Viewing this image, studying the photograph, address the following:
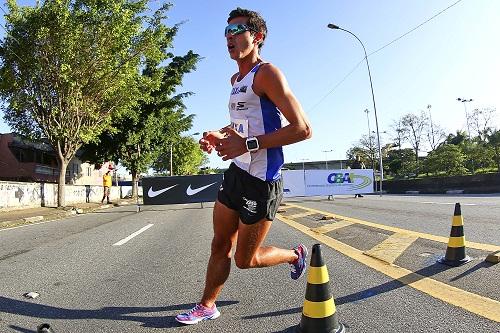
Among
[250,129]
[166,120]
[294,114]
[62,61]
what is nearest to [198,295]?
[250,129]

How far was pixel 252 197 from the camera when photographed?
296cm

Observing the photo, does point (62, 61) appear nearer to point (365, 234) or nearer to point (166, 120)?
point (365, 234)

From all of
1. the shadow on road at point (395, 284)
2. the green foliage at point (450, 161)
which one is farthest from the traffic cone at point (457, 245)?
the green foliage at point (450, 161)

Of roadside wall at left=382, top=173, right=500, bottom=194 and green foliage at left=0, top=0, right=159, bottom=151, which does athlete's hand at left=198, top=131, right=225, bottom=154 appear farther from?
roadside wall at left=382, top=173, right=500, bottom=194

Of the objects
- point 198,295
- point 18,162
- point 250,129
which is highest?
point 18,162

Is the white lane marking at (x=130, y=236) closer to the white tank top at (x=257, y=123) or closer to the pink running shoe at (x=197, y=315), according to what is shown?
the pink running shoe at (x=197, y=315)

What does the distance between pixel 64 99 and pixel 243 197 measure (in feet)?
63.2

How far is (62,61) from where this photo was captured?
61.5 feet

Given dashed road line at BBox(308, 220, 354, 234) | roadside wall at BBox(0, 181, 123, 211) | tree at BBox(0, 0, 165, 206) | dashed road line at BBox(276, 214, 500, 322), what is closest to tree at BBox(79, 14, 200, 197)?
roadside wall at BBox(0, 181, 123, 211)

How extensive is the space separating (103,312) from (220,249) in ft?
3.76

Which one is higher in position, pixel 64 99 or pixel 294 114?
pixel 64 99

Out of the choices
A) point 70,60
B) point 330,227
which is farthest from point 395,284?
point 70,60

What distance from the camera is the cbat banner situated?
1959 cm

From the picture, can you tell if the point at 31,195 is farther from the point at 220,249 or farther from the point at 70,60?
the point at 220,249
